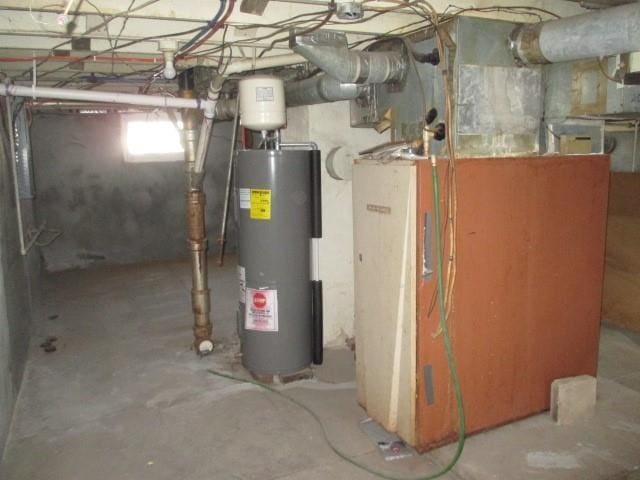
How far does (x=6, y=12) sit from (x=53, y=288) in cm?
411

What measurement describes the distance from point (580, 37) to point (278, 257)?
6.24 ft

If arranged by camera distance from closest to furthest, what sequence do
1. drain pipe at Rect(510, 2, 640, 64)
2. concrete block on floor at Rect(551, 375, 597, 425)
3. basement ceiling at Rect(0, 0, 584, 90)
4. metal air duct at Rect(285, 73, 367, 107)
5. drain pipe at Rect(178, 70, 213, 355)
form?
drain pipe at Rect(510, 2, 640, 64) → basement ceiling at Rect(0, 0, 584, 90) → concrete block on floor at Rect(551, 375, 597, 425) → metal air duct at Rect(285, 73, 367, 107) → drain pipe at Rect(178, 70, 213, 355)

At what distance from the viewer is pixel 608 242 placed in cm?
414

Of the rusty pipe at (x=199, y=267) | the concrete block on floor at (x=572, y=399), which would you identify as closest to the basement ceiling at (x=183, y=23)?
the rusty pipe at (x=199, y=267)

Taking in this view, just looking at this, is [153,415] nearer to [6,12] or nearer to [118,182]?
[6,12]

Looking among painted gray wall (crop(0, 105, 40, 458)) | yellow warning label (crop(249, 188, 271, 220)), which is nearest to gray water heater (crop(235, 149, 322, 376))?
yellow warning label (crop(249, 188, 271, 220))

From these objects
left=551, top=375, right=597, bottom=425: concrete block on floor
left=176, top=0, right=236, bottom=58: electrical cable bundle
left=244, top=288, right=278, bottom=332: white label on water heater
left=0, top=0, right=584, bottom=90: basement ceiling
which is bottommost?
left=551, top=375, right=597, bottom=425: concrete block on floor

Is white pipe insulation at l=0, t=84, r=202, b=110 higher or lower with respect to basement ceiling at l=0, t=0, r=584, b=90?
lower

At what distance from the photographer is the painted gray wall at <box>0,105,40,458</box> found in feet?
8.71

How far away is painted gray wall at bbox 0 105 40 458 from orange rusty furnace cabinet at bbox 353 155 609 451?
1.89 m

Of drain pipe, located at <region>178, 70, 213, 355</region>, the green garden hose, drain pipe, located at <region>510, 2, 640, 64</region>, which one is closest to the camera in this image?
drain pipe, located at <region>510, 2, 640, 64</region>

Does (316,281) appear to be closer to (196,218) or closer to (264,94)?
(196,218)

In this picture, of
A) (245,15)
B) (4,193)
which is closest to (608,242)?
(245,15)

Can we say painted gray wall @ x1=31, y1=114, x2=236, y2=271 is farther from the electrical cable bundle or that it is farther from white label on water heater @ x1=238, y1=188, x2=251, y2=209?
the electrical cable bundle
